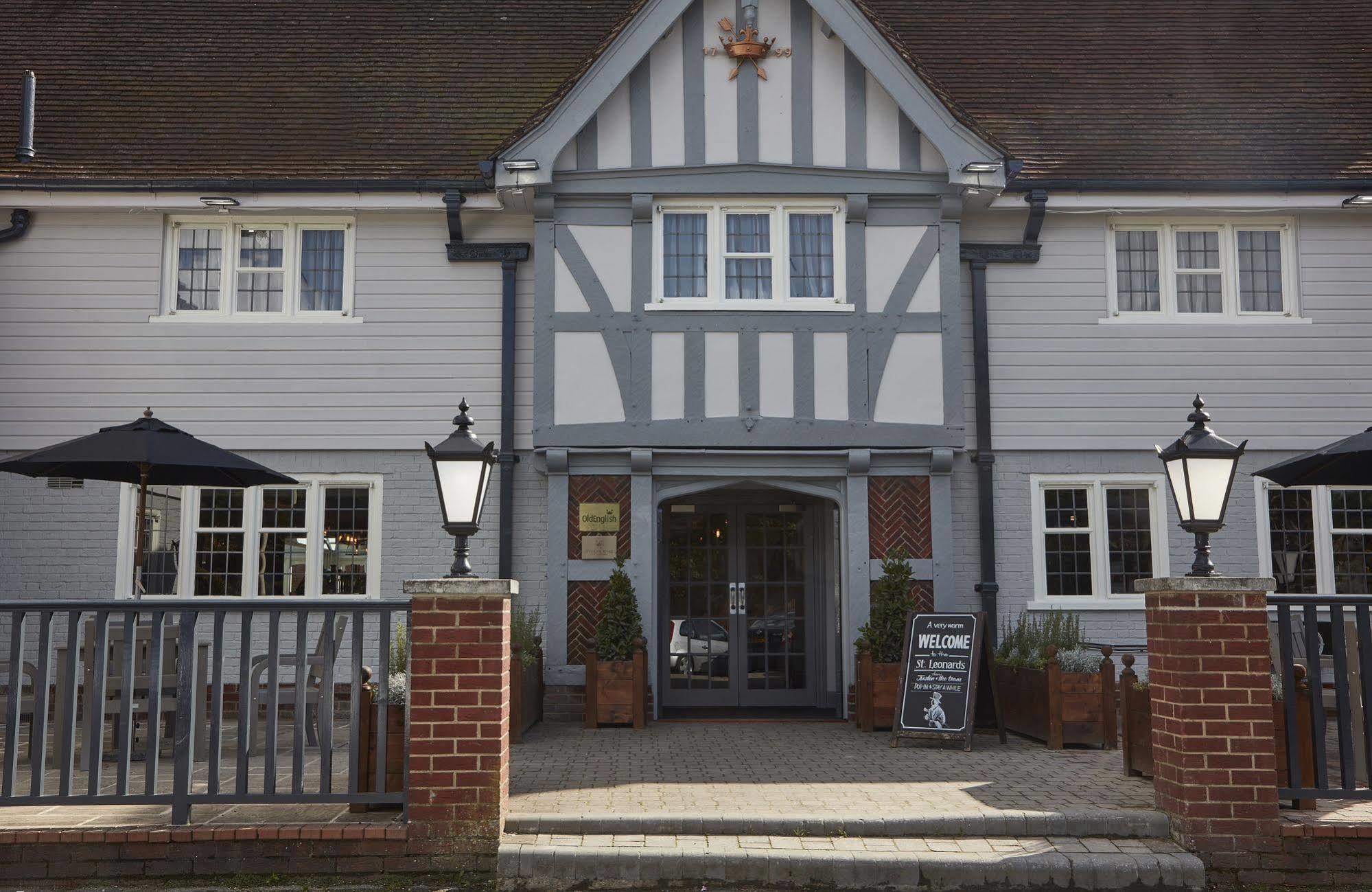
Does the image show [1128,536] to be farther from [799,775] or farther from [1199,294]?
[799,775]

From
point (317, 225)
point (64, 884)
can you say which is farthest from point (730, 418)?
point (64, 884)

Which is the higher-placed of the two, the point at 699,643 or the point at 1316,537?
the point at 1316,537

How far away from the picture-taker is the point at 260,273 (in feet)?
43.2

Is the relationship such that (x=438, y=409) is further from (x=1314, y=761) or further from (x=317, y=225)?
(x=1314, y=761)

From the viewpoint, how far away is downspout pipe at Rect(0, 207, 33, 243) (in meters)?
12.9

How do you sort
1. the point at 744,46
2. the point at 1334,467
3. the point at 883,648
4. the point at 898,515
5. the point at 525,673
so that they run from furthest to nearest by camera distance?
the point at 744,46, the point at 898,515, the point at 883,648, the point at 525,673, the point at 1334,467

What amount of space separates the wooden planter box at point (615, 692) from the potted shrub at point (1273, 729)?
184 inches

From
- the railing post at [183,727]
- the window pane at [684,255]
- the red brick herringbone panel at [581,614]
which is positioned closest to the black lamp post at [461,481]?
the railing post at [183,727]

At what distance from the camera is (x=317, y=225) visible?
1320 centimetres

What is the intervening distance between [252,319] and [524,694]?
5.44m

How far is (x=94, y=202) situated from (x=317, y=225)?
232 centimetres

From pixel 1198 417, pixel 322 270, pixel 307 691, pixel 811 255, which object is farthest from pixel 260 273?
pixel 1198 417

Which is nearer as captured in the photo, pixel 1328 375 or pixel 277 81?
pixel 1328 375

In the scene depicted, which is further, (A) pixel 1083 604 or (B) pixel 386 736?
(A) pixel 1083 604
